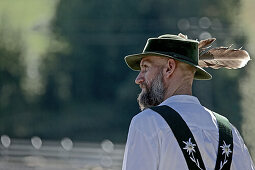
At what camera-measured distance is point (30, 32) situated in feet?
126

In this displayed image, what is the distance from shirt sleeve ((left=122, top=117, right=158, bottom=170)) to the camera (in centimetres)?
308

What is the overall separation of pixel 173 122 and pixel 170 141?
93mm

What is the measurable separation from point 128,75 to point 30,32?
573 centimetres

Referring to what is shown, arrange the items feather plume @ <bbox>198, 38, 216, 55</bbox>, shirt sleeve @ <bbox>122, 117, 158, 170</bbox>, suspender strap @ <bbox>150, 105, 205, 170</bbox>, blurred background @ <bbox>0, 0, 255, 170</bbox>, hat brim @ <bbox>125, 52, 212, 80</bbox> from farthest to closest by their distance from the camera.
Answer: blurred background @ <bbox>0, 0, 255, 170</bbox> < feather plume @ <bbox>198, 38, 216, 55</bbox> < hat brim @ <bbox>125, 52, 212, 80</bbox> < suspender strap @ <bbox>150, 105, 205, 170</bbox> < shirt sleeve @ <bbox>122, 117, 158, 170</bbox>

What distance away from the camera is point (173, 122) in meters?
3.22

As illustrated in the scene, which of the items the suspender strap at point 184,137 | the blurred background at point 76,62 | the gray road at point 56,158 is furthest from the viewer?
the blurred background at point 76,62

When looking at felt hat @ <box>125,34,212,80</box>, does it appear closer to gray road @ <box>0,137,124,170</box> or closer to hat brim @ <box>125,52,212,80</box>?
hat brim @ <box>125,52,212,80</box>

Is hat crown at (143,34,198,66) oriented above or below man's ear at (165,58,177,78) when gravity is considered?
above

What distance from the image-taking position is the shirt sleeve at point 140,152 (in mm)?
3082

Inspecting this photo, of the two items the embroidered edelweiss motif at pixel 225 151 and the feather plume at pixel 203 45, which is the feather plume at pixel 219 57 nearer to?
the feather plume at pixel 203 45

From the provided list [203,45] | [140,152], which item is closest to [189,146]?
[140,152]

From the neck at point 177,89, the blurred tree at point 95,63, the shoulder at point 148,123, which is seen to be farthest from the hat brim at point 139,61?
the blurred tree at point 95,63

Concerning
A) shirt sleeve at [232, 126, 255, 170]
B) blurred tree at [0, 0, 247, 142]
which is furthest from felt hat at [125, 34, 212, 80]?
blurred tree at [0, 0, 247, 142]

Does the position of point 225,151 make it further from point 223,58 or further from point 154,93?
point 223,58
